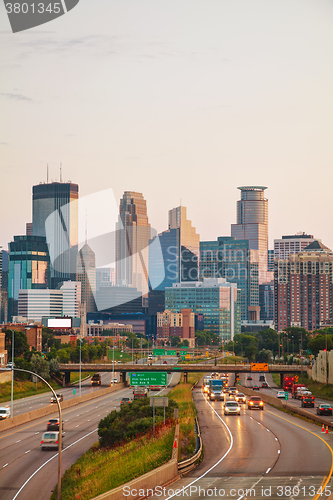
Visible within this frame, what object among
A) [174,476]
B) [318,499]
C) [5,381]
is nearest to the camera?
[318,499]

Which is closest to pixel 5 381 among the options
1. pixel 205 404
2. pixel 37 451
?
pixel 205 404

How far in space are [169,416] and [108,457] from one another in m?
15.6

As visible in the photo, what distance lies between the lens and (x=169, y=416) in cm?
6594

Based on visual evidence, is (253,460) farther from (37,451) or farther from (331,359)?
(331,359)

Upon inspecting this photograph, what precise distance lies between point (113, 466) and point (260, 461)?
398 inches

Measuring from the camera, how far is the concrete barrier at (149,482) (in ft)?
103

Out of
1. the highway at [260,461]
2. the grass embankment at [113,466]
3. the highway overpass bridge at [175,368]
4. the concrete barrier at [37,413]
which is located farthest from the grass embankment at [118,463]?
the highway overpass bridge at [175,368]

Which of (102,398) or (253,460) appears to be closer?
(253,460)

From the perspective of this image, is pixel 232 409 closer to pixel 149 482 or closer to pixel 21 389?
pixel 149 482

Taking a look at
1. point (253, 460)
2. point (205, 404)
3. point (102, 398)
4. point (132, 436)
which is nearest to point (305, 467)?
point (253, 460)

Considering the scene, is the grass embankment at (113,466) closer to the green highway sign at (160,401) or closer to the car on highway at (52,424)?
the green highway sign at (160,401)

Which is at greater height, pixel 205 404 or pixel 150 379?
pixel 150 379

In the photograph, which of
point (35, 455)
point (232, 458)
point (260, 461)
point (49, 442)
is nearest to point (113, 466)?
point (232, 458)

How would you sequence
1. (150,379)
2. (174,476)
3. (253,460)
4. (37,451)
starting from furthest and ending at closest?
(150,379), (37,451), (253,460), (174,476)
